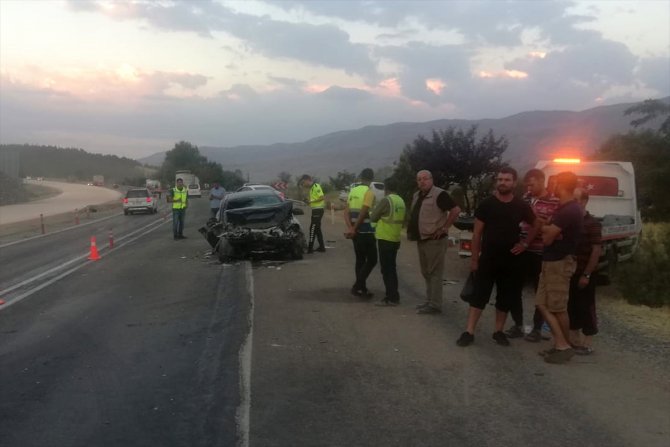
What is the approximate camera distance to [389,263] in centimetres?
895

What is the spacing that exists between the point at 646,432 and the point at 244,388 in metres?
3.03

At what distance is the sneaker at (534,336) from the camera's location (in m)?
7.12

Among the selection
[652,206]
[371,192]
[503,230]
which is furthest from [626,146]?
[503,230]

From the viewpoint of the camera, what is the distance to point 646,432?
466 centimetres

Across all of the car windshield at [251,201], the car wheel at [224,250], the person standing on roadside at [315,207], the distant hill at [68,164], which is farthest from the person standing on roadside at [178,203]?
the distant hill at [68,164]

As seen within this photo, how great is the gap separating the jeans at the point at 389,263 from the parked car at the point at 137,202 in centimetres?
3281

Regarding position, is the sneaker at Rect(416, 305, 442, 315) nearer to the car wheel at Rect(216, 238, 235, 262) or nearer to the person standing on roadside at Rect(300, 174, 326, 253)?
the car wheel at Rect(216, 238, 235, 262)

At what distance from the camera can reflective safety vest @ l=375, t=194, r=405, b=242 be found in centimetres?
877

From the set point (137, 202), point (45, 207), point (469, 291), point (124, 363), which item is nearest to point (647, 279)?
point (469, 291)

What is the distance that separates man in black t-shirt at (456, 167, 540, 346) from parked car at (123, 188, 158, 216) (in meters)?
35.1

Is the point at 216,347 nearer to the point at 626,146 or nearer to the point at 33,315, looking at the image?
the point at 33,315

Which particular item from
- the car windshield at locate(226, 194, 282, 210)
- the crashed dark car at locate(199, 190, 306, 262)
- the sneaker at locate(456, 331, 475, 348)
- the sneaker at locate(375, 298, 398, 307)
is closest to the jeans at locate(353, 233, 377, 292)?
the sneaker at locate(375, 298, 398, 307)

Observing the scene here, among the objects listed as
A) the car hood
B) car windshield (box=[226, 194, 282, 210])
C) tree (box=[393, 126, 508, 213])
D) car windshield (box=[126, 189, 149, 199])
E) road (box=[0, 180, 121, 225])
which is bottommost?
road (box=[0, 180, 121, 225])

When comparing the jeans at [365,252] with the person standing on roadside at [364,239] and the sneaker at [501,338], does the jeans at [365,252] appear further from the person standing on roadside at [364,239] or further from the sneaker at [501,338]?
the sneaker at [501,338]
